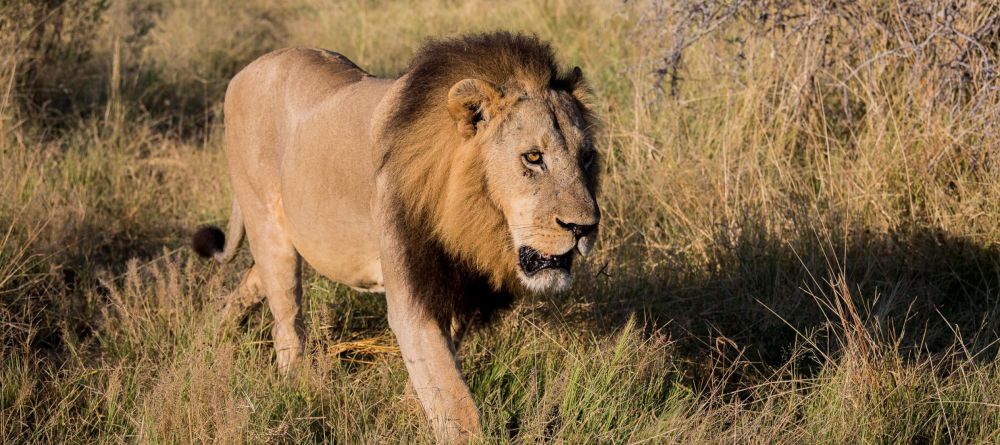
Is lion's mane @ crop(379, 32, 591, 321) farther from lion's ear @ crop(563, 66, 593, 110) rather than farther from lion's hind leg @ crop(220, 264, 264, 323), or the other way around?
lion's hind leg @ crop(220, 264, 264, 323)

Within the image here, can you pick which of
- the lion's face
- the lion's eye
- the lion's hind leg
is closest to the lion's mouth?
the lion's face

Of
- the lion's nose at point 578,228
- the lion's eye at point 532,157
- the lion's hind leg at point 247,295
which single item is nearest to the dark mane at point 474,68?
the lion's eye at point 532,157

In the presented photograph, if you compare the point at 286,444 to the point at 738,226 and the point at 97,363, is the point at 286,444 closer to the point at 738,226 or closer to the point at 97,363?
the point at 97,363

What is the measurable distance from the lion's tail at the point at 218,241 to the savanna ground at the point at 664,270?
0.14m

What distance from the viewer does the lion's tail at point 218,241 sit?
15.5ft

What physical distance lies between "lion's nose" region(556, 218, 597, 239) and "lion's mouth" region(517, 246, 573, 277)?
4.0 inches

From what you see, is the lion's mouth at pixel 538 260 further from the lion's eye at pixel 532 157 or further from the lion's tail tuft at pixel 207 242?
the lion's tail tuft at pixel 207 242

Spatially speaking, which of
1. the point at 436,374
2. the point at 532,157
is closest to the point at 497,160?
the point at 532,157

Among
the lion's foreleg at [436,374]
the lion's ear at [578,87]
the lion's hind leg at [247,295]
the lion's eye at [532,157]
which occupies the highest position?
the lion's ear at [578,87]

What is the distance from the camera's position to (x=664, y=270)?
193 inches

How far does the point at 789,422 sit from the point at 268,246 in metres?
2.05

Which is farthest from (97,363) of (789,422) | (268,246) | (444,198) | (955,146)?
(955,146)

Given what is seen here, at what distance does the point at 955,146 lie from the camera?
17.0 ft

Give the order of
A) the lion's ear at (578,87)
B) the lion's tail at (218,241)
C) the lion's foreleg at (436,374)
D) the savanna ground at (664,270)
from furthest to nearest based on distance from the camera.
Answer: the lion's tail at (218,241)
the savanna ground at (664,270)
the lion's ear at (578,87)
the lion's foreleg at (436,374)
